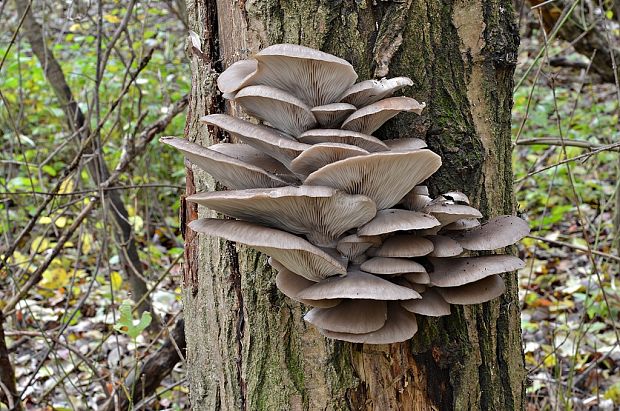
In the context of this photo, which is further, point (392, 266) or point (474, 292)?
point (474, 292)

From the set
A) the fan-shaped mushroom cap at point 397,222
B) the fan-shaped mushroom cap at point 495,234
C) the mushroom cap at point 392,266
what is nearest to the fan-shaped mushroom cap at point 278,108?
the fan-shaped mushroom cap at point 397,222

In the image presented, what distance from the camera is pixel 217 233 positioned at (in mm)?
1561

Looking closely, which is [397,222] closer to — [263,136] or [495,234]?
[495,234]

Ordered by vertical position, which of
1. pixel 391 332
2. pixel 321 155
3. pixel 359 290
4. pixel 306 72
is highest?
pixel 306 72

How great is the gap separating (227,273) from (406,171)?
75 cm

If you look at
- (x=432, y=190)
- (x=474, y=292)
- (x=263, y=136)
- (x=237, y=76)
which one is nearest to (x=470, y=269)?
(x=474, y=292)

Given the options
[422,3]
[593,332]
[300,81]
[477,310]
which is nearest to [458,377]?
[477,310]

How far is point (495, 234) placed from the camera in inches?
67.4

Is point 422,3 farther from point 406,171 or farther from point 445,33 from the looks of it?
point 406,171

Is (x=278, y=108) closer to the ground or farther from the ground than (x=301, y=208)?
farther from the ground

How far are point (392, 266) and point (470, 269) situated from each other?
24 cm

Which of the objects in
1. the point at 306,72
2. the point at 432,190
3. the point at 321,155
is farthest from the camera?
the point at 432,190

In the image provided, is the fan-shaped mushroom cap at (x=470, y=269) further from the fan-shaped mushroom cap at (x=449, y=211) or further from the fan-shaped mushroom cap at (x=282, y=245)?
the fan-shaped mushroom cap at (x=282, y=245)

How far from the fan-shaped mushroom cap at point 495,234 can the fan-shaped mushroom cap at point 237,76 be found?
31.2 inches
